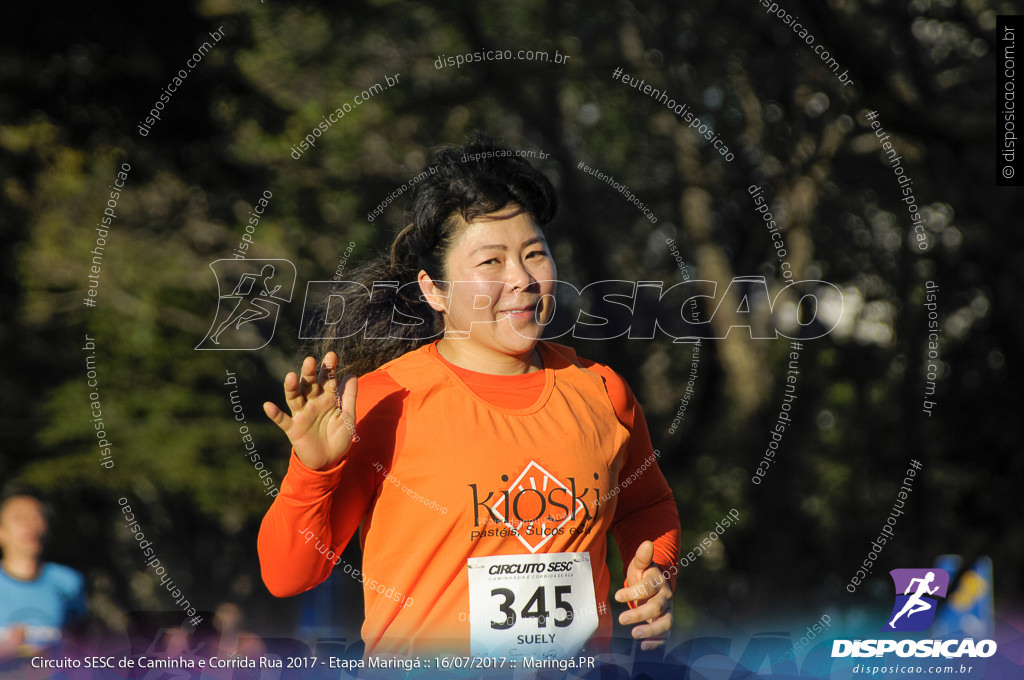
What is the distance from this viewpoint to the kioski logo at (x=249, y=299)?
5289mm

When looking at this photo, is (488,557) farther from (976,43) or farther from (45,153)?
(976,43)

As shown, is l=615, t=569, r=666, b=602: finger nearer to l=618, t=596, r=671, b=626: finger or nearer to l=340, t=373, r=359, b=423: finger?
l=618, t=596, r=671, b=626: finger

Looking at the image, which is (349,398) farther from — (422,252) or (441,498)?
(422,252)

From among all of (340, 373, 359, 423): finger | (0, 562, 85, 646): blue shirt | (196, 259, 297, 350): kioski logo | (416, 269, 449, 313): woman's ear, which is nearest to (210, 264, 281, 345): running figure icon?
(196, 259, 297, 350): kioski logo

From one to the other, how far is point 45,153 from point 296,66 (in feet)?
5.11

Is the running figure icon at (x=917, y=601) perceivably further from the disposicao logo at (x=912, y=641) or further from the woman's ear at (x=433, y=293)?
the woman's ear at (x=433, y=293)

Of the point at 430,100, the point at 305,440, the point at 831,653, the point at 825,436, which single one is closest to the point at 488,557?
the point at 305,440

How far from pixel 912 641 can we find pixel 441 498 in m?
1.84

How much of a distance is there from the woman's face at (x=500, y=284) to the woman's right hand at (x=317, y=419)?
340 mm

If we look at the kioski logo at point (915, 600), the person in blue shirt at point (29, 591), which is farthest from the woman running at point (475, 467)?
the person in blue shirt at point (29, 591)

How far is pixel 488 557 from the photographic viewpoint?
1882 mm

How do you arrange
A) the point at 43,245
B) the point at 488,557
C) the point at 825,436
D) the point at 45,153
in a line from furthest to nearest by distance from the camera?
the point at 825,436 < the point at 43,245 < the point at 45,153 < the point at 488,557

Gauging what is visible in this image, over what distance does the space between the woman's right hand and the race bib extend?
38cm

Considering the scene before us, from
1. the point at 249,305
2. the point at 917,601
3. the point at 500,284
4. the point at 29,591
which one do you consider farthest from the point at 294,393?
the point at 249,305
